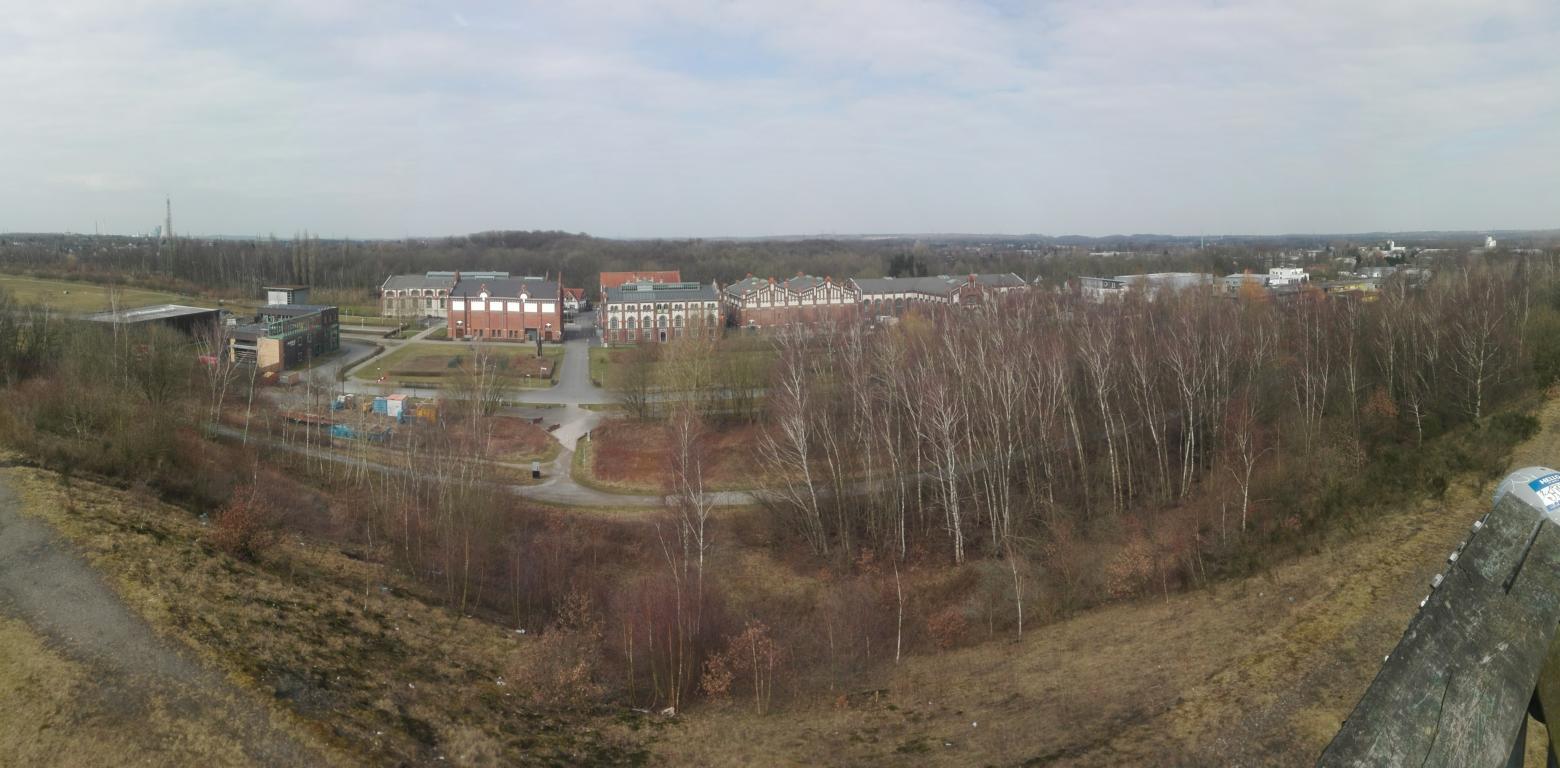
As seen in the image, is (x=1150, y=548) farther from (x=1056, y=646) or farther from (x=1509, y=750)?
(x=1509, y=750)

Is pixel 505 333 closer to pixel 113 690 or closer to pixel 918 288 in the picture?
pixel 918 288

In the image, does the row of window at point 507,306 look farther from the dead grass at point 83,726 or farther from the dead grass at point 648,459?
the dead grass at point 83,726

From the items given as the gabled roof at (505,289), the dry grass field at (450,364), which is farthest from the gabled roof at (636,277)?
the dry grass field at (450,364)

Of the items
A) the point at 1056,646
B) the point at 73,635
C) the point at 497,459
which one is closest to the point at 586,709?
the point at 73,635

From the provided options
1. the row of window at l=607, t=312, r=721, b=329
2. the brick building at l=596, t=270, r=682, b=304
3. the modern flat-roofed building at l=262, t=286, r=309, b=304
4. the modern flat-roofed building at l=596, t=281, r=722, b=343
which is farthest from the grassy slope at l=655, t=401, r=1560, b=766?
the brick building at l=596, t=270, r=682, b=304

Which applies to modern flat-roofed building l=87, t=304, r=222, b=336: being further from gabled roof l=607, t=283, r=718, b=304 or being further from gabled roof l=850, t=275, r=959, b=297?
gabled roof l=850, t=275, r=959, b=297

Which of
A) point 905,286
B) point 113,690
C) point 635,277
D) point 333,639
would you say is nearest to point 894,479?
point 333,639
